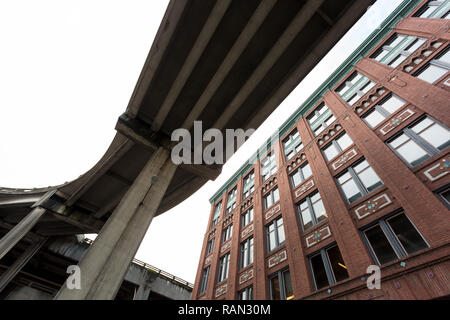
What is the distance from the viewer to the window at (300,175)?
16106 mm

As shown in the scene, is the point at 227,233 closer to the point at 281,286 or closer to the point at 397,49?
the point at 281,286

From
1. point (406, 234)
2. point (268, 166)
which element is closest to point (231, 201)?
point (268, 166)

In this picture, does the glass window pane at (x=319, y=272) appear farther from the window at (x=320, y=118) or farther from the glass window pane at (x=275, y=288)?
the window at (x=320, y=118)

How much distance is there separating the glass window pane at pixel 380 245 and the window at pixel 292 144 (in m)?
9.76

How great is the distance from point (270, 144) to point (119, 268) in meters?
20.1

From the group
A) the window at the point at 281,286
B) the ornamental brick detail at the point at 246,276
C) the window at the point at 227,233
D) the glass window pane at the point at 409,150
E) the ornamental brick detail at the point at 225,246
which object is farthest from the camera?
the window at the point at 227,233

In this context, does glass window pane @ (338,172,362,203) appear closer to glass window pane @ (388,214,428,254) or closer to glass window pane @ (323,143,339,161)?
glass window pane @ (323,143,339,161)

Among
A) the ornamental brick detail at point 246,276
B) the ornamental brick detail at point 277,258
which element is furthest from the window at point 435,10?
the ornamental brick detail at point 246,276

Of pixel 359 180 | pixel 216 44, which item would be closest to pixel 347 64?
pixel 359 180

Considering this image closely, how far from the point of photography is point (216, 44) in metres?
5.87

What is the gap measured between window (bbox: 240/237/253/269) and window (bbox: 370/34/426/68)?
1667cm

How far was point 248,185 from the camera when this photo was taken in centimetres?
2388

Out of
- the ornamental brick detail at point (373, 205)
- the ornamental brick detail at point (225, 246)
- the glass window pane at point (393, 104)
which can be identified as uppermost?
the glass window pane at point (393, 104)
